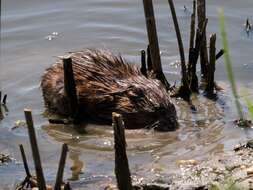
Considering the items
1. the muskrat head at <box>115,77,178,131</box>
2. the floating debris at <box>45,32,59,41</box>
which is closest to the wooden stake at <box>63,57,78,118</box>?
the muskrat head at <box>115,77,178,131</box>

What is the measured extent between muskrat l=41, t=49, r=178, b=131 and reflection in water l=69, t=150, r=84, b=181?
76cm

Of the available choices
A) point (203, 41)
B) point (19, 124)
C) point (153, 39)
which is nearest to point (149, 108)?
point (153, 39)

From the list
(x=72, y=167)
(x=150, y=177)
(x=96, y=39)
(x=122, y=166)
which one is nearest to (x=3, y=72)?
(x=96, y=39)

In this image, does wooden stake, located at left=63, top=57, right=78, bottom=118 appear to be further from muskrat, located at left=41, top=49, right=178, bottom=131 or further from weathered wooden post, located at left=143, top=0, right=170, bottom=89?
weathered wooden post, located at left=143, top=0, right=170, bottom=89

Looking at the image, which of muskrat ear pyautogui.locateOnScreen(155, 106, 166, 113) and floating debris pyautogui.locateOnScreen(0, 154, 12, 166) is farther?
muskrat ear pyautogui.locateOnScreen(155, 106, 166, 113)

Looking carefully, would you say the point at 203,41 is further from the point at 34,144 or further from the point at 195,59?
the point at 34,144

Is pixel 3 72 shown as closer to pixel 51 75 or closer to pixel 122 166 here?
pixel 51 75

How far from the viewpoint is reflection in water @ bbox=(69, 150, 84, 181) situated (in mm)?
5508

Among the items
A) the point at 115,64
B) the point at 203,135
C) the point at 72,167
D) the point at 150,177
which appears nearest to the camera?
the point at 150,177

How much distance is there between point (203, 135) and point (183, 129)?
310 millimetres

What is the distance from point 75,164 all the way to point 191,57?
2000mm

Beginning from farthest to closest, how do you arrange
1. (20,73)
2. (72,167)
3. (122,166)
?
(20,73) < (72,167) < (122,166)

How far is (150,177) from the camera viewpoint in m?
5.05

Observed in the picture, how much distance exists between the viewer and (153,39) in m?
6.95
